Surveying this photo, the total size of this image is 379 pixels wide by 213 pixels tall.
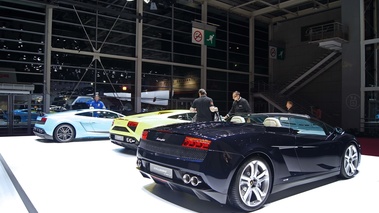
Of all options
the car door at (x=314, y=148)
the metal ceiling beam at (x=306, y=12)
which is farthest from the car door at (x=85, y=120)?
the metal ceiling beam at (x=306, y=12)

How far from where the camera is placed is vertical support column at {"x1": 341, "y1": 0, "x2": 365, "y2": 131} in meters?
15.9

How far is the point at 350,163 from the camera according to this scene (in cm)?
491

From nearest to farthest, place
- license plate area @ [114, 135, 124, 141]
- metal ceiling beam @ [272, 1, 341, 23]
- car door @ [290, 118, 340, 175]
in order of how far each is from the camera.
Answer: car door @ [290, 118, 340, 175] → license plate area @ [114, 135, 124, 141] → metal ceiling beam @ [272, 1, 341, 23]

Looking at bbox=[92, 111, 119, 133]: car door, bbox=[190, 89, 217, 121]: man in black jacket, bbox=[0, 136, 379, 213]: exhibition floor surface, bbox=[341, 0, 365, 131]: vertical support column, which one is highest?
bbox=[341, 0, 365, 131]: vertical support column

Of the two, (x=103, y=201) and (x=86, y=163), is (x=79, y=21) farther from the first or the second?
(x=103, y=201)

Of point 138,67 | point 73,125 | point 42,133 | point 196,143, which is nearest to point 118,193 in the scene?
point 196,143

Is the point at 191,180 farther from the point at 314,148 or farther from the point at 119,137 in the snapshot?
the point at 119,137

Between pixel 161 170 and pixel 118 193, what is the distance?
87cm

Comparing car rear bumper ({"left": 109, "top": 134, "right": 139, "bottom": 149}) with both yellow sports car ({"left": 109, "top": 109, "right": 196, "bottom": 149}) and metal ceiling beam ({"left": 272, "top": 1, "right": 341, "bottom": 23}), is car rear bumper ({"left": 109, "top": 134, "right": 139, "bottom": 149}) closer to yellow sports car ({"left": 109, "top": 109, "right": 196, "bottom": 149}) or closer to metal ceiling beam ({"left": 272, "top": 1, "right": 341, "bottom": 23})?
yellow sports car ({"left": 109, "top": 109, "right": 196, "bottom": 149})

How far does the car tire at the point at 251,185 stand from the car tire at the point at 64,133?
766 cm

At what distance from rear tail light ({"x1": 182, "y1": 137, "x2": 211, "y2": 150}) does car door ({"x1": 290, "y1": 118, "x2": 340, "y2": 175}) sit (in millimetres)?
1418

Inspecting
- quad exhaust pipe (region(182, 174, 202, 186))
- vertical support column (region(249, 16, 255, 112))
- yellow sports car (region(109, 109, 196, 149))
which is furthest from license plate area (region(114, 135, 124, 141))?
vertical support column (region(249, 16, 255, 112))

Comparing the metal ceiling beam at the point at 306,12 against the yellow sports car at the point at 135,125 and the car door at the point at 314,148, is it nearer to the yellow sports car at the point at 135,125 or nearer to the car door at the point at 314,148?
the yellow sports car at the point at 135,125

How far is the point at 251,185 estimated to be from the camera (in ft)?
10.9
